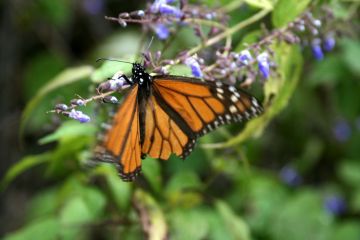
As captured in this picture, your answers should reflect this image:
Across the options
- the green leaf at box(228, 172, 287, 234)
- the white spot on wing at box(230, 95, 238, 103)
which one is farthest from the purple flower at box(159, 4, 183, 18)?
the green leaf at box(228, 172, 287, 234)

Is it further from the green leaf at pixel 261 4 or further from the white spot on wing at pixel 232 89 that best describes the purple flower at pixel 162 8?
the white spot on wing at pixel 232 89

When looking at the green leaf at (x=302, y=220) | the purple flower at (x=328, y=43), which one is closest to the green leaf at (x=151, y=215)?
the purple flower at (x=328, y=43)

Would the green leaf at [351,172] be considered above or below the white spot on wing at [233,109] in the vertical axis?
below

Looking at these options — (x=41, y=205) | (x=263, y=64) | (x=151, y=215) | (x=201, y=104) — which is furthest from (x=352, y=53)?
(x=41, y=205)

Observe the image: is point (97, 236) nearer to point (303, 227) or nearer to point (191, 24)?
point (303, 227)

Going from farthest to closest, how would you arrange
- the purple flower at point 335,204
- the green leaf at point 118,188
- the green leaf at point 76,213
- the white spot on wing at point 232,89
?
the purple flower at point 335,204, the green leaf at point 76,213, the green leaf at point 118,188, the white spot on wing at point 232,89

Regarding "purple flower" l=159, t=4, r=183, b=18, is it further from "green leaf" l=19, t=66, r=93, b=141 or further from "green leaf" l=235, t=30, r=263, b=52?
"green leaf" l=19, t=66, r=93, b=141

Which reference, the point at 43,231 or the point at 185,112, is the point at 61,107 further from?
the point at 43,231
